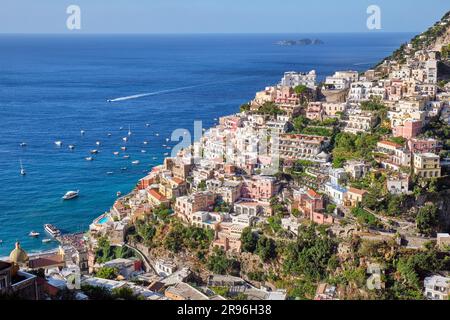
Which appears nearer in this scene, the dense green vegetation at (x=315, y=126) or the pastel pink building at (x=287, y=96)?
the dense green vegetation at (x=315, y=126)

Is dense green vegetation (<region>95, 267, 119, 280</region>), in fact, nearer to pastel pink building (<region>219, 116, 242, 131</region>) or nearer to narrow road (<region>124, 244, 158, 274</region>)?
narrow road (<region>124, 244, 158, 274</region>)

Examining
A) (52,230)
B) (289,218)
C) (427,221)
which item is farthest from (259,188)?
(52,230)

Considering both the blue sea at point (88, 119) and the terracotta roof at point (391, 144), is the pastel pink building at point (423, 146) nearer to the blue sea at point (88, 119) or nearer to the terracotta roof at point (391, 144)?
the terracotta roof at point (391, 144)

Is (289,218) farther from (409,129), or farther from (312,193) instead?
(409,129)

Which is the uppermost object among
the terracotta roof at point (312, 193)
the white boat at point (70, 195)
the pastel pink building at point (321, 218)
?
the terracotta roof at point (312, 193)

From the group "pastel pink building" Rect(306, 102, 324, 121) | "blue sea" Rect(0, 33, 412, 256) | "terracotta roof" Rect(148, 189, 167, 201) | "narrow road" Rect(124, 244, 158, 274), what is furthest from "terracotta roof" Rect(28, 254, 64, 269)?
"pastel pink building" Rect(306, 102, 324, 121)

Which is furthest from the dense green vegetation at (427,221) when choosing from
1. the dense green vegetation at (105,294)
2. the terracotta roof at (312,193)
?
the dense green vegetation at (105,294)

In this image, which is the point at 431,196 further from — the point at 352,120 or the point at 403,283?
the point at 352,120
